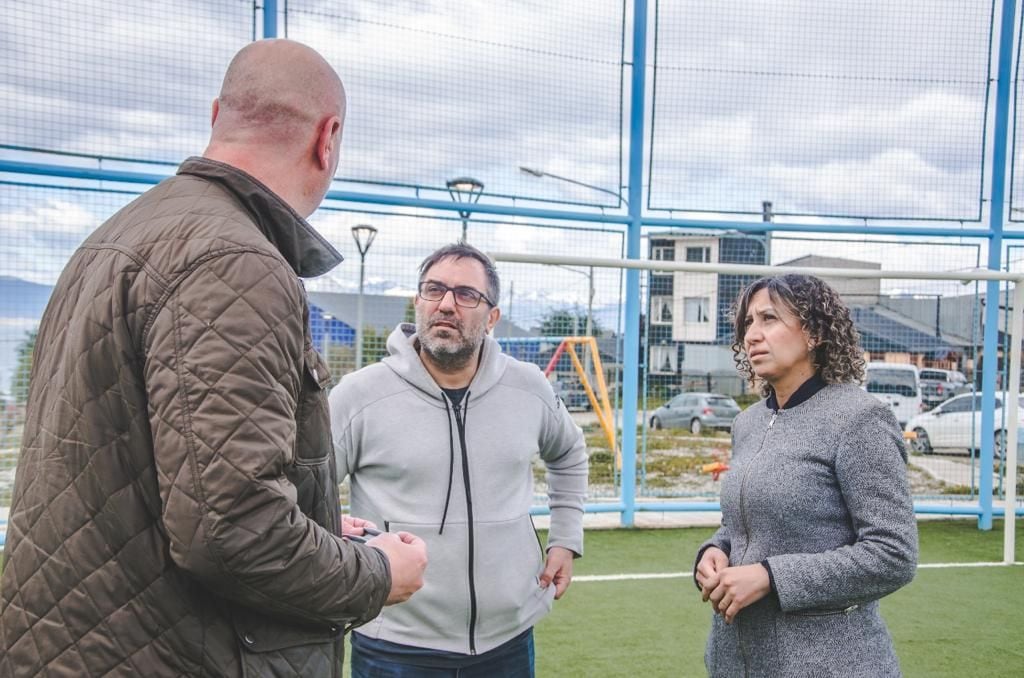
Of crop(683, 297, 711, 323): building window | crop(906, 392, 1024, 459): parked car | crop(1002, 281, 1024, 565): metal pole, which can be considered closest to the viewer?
crop(1002, 281, 1024, 565): metal pole

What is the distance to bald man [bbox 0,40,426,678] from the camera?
4.05 feet

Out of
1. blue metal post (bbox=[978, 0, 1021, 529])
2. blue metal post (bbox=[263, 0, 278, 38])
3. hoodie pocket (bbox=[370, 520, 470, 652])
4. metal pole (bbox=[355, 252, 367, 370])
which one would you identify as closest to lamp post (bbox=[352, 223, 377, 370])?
metal pole (bbox=[355, 252, 367, 370])

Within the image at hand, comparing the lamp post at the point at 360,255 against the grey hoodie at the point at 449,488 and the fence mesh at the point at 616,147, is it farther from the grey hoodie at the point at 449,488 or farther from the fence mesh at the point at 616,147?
the grey hoodie at the point at 449,488

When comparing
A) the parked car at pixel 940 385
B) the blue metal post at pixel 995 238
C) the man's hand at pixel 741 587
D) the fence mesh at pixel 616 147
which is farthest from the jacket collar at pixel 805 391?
the blue metal post at pixel 995 238

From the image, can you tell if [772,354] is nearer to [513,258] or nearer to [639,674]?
[639,674]

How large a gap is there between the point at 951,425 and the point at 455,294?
6418mm

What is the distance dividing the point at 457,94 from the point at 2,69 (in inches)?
126

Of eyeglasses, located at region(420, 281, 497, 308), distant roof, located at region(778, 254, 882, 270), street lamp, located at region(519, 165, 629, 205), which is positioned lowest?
eyeglasses, located at region(420, 281, 497, 308)

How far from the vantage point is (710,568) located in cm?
229

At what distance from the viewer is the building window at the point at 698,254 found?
7.20m

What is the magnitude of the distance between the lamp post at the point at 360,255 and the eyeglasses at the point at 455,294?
3774 millimetres

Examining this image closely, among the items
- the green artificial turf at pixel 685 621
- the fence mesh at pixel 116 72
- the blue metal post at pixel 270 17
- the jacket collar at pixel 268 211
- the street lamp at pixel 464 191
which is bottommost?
the green artificial turf at pixel 685 621

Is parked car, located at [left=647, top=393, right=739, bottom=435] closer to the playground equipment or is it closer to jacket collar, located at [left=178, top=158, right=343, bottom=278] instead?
the playground equipment

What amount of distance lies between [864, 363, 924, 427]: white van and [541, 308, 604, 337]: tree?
2433 mm
